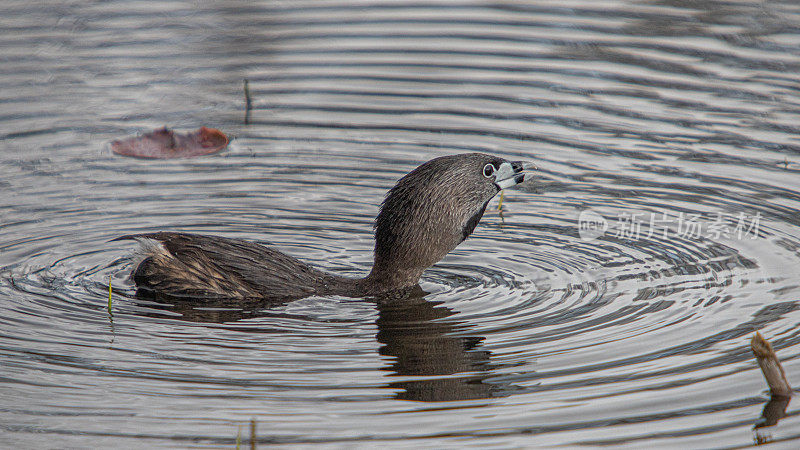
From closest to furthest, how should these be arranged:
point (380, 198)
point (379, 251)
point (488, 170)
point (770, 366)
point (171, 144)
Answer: point (770, 366) → point (379, 251) → point (488, 170) → point (380, 198) → point (171, 144)

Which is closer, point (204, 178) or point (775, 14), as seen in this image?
point (204, 178)

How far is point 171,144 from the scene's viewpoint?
1084 cm

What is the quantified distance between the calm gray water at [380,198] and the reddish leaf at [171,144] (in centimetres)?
16

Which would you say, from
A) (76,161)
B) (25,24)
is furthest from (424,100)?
(25,24)

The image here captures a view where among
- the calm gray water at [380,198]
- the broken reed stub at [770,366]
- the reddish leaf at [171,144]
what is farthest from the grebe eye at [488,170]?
the reddish leaf at [171,144]

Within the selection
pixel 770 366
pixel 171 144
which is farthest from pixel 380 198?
pixel 770 366

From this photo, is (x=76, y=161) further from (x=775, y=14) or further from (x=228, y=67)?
(x=775, y=14)

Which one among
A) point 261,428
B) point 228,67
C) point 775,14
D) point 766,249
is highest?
point 775,14

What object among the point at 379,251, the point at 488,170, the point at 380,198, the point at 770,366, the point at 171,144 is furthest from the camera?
the point at 171,144

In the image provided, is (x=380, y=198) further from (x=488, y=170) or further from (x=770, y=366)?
(x=770, y=366)

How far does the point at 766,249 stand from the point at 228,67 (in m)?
6.64

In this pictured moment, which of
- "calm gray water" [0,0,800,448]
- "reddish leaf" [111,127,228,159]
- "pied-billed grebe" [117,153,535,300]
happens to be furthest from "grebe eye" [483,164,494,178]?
"reddish leaf" [111,127,228,159]

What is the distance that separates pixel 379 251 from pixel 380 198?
1.59 meters

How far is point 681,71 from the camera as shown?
→ 12.2 m
